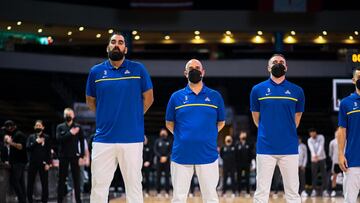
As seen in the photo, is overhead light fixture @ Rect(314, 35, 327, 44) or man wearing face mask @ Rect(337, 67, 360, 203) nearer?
man wearing face mask @ Rect(337, 67, 360, 203)

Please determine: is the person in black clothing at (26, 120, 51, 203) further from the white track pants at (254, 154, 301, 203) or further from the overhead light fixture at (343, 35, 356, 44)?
the overhead light fixture at (343, 35, 356, 44)

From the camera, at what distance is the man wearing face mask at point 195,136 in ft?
35.7

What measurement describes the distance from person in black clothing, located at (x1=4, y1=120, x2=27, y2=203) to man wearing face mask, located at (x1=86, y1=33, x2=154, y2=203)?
29.5 feet

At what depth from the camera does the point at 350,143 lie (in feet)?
37.2

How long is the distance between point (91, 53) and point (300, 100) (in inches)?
1179

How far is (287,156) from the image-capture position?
36.4 feet

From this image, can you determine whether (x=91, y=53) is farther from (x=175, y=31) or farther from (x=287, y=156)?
(x=287, y=156)

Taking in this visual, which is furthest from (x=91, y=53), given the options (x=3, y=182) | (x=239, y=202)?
(x=3, y=182)

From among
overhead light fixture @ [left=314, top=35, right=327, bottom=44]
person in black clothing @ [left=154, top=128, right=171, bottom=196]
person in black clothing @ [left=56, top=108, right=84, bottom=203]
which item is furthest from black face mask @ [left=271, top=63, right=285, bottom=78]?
overhead light fixture @ [left=314, top=35, right=327, bottom=44]

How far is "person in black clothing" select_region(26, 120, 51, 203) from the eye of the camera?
17969 millimetres

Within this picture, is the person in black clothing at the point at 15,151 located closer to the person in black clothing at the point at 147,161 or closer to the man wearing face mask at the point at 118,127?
the man wearing face mask at the point at 118,127

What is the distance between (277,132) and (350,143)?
1.12 meters

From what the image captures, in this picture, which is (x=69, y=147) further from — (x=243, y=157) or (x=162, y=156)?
(x=243, y=157)

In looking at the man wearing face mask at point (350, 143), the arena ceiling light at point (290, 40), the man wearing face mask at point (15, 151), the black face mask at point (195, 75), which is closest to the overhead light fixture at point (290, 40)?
the arena ceiling light at point (290, 40)
